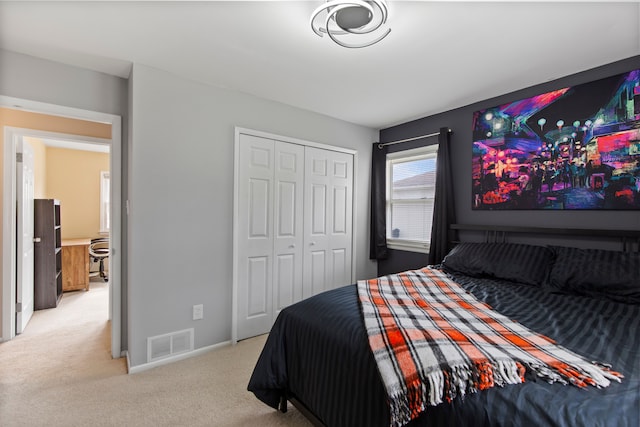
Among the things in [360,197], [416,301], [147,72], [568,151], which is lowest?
[416,301]

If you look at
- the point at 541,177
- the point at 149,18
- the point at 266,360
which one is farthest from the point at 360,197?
the point at 149,18

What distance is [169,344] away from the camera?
97.1 inches

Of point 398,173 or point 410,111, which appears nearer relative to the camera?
point 410,111

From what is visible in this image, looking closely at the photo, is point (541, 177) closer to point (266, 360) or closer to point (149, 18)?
point (266, 360)

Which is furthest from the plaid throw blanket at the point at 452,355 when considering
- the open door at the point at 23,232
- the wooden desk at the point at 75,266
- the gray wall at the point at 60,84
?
the wooden desk at the point at 75,266

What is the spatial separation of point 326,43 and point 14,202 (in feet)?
10.6

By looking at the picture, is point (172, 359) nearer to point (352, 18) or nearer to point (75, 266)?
point (352, 18)

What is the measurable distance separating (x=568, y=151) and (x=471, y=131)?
86 cm

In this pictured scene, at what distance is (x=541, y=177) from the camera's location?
2.54 m

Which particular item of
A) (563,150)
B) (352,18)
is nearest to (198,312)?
(352,18)

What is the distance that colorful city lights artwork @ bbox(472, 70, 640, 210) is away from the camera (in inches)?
84.0

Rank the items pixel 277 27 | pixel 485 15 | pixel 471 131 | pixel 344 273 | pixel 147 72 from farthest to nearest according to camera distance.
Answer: pixel 344 273 → pixel 471 131 → pixel 147 72 → pixel 277 27 → pixel 485 15

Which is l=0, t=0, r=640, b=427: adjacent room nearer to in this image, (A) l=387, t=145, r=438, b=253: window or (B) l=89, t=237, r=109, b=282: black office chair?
(A) l=387, t=145, r=438, b=253: window

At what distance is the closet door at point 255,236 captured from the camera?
113 inches
